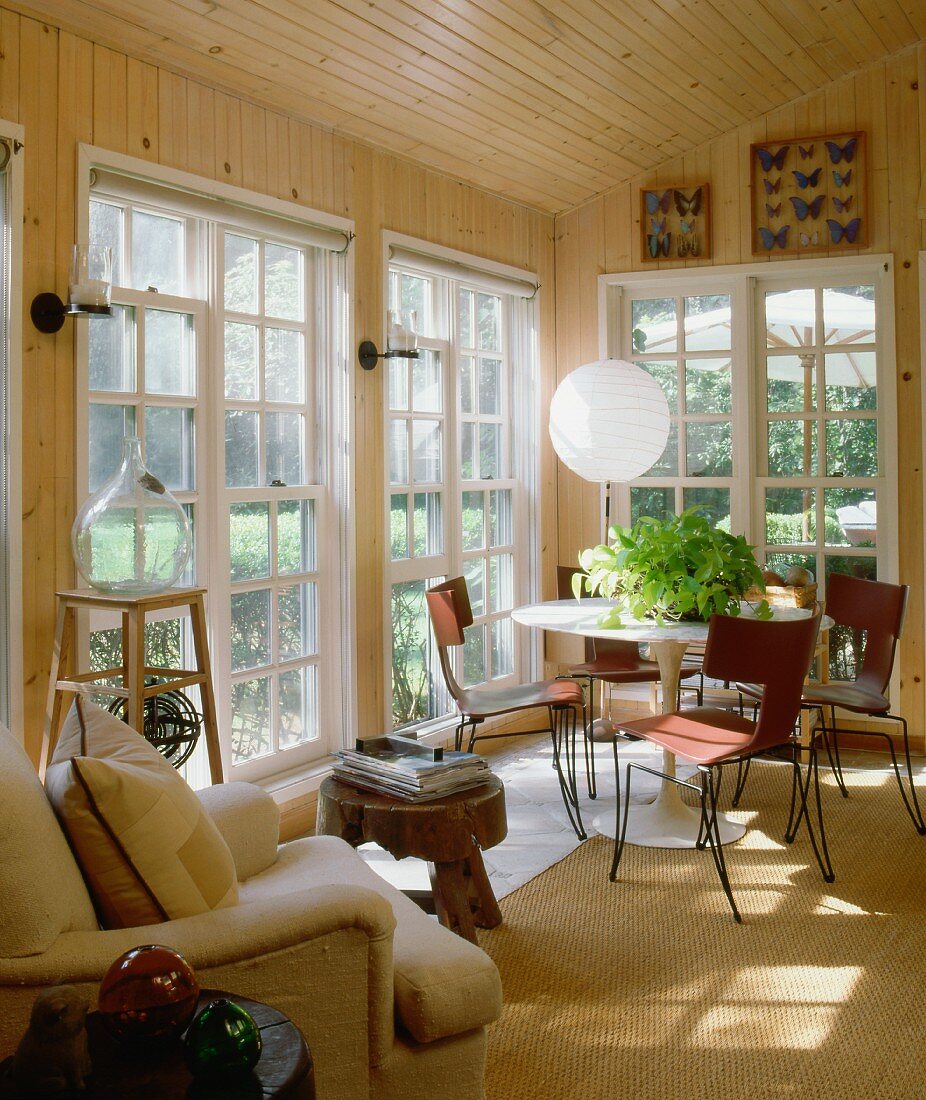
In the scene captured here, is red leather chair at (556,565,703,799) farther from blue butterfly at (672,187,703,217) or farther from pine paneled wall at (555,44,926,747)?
blue butterfly at (672,187,703,217)

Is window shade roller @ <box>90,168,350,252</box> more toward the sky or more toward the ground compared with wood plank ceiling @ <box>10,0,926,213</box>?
more toward the ground

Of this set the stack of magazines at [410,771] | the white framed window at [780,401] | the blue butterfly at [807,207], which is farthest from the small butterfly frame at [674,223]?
the stack of magazines at [410,771]

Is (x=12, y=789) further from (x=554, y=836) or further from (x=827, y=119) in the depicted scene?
(x=827, y=119)

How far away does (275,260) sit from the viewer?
13.4 ft

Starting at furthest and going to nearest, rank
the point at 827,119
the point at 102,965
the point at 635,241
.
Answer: the point at 635,241 → the point at 827,119 → the point at 102,965

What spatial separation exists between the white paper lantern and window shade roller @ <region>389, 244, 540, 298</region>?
0.86 meters

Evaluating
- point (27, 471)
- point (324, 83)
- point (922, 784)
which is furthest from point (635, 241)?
point (27, 471)

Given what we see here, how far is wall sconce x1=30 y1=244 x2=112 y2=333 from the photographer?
303 centimetres

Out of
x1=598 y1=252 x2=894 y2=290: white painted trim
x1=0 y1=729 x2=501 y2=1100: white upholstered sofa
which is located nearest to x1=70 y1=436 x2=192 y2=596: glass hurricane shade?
x1=0 y1=729 x2=501 y2=1100: white upholstered sofa

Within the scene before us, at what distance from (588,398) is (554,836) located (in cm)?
169

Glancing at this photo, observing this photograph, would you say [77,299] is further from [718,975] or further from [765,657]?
[718,975]

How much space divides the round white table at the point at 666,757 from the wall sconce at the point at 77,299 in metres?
1.77

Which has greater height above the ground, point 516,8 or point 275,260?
point 516,8

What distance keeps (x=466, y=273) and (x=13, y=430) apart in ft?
8.38
